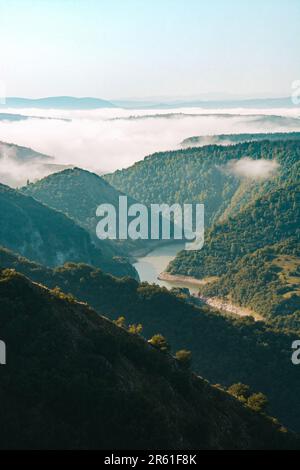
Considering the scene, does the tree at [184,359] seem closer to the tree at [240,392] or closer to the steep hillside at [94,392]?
the steep hillside at [94,392]

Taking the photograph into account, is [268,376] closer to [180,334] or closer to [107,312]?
[180,334]

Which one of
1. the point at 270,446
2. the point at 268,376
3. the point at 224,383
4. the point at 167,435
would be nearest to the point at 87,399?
the point at 167,435

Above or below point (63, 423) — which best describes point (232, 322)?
below

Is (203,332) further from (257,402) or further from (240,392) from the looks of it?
(257,402)

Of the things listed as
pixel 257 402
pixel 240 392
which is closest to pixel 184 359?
pixel 257 402

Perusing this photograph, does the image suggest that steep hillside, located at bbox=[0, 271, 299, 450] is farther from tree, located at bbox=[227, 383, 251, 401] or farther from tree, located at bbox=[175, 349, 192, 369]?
tree, located at bbox=[227, 383, 251, 401]

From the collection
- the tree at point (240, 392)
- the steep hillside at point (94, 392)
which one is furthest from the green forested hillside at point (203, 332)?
the steep hillside at point (94, 392)
